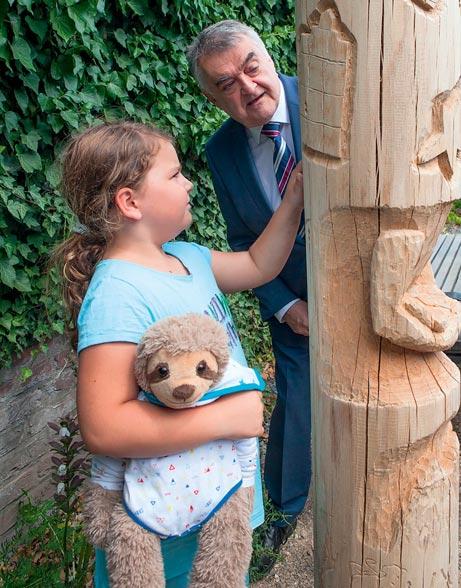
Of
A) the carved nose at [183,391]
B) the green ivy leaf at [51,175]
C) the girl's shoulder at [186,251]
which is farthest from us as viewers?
the green ivy leaf at [51,175]

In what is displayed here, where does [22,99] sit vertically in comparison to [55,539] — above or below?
above

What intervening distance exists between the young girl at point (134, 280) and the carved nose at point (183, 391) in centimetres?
9

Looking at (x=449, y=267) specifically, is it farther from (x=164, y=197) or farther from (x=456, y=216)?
(x=456, y=216)

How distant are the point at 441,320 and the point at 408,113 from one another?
47cm

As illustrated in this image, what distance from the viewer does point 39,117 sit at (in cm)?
277

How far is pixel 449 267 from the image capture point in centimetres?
444

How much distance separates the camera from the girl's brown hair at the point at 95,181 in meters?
1.69

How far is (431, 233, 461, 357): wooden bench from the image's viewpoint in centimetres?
389

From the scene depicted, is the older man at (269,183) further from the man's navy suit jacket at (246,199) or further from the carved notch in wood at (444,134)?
the carved notch in wood at (444,134)

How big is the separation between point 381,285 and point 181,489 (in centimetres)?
62

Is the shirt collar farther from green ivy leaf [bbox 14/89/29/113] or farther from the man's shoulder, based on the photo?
green ivy leaf [bbox 14/89/29/113]

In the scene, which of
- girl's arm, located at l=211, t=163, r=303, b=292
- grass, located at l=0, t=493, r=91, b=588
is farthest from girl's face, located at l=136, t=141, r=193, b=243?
grass, located at l=0, t=493, r=91, b=588

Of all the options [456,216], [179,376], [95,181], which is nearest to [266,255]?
[95,181]

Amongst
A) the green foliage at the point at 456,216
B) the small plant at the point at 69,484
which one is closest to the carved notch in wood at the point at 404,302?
the small plant at the point at 69,484
